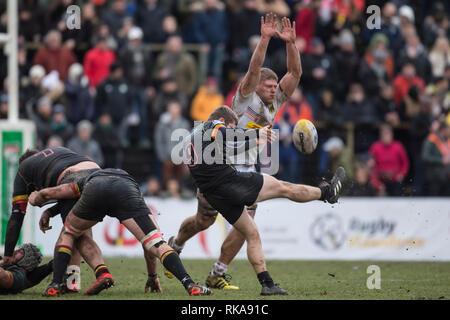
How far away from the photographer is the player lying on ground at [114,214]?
30.3ft

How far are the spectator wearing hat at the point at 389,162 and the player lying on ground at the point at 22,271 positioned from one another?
365 inches

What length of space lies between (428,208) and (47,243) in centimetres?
766

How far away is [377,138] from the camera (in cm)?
1930

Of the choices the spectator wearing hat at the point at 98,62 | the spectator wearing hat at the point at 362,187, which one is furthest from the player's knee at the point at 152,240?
the spectator wearing hat at the point at 98,62

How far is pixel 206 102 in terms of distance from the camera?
18984mm

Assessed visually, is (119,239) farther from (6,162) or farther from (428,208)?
(428,208)

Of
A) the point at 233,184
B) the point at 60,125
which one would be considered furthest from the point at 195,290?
the point at 60,125

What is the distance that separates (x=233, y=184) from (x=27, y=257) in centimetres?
258

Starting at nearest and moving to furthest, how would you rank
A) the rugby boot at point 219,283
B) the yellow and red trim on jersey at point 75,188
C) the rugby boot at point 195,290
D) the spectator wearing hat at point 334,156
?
the rugby boot at point 195,290 < the yellow and red trim on jersey at point 75,188 < the rugby boot at point 219,283 < the spectator wearing hat at point 334,156

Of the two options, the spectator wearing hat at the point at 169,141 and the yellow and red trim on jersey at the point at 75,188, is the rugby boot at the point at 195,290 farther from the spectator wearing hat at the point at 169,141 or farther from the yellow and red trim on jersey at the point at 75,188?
the spectator wearing hat at the point at 169,141

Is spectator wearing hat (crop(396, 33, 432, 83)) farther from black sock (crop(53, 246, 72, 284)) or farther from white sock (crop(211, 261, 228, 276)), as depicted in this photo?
black sock (crop(53, 246, 72, 284))

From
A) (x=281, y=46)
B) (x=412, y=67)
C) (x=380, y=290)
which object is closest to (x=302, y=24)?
(x=281, y=46)

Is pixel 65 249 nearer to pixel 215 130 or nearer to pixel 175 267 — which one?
pixel 175 267

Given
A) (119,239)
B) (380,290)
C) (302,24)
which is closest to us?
(380,290)
